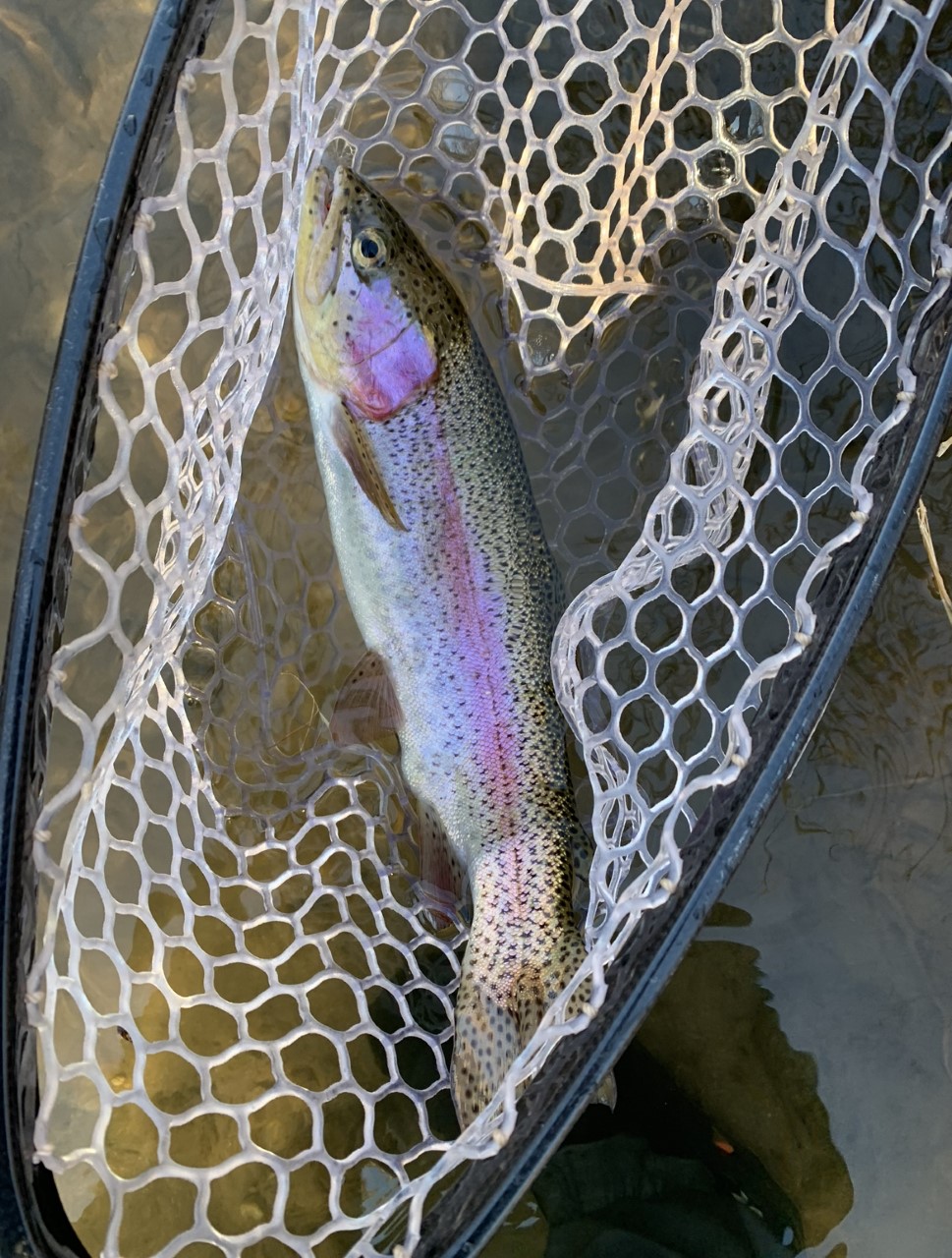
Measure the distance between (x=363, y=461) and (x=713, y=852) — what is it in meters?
1.05

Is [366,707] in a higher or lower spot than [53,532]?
lower

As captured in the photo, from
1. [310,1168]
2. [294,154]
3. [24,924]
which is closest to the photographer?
[24,924]

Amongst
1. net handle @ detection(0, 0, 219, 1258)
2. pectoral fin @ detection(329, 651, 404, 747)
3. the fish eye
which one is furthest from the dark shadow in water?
the fish eye

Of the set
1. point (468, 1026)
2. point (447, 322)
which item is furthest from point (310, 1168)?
point (447, 322)

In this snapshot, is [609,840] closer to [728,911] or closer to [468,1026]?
[468,1026]

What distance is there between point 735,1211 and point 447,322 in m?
2.10

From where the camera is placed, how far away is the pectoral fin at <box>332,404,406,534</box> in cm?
199

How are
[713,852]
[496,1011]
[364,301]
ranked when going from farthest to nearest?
[364,301]
[496,1011]
[713,852]

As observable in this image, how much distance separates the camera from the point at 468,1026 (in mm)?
1877

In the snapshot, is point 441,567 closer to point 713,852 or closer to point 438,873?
point 438,873

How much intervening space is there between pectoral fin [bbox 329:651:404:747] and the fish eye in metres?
0.78

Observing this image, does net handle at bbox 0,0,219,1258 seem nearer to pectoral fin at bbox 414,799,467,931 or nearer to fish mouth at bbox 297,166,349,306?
fish mouth at bbox 297,166,349,306

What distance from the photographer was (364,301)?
197 cm

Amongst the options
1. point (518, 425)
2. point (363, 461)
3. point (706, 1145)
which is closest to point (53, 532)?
point (363, 461)
